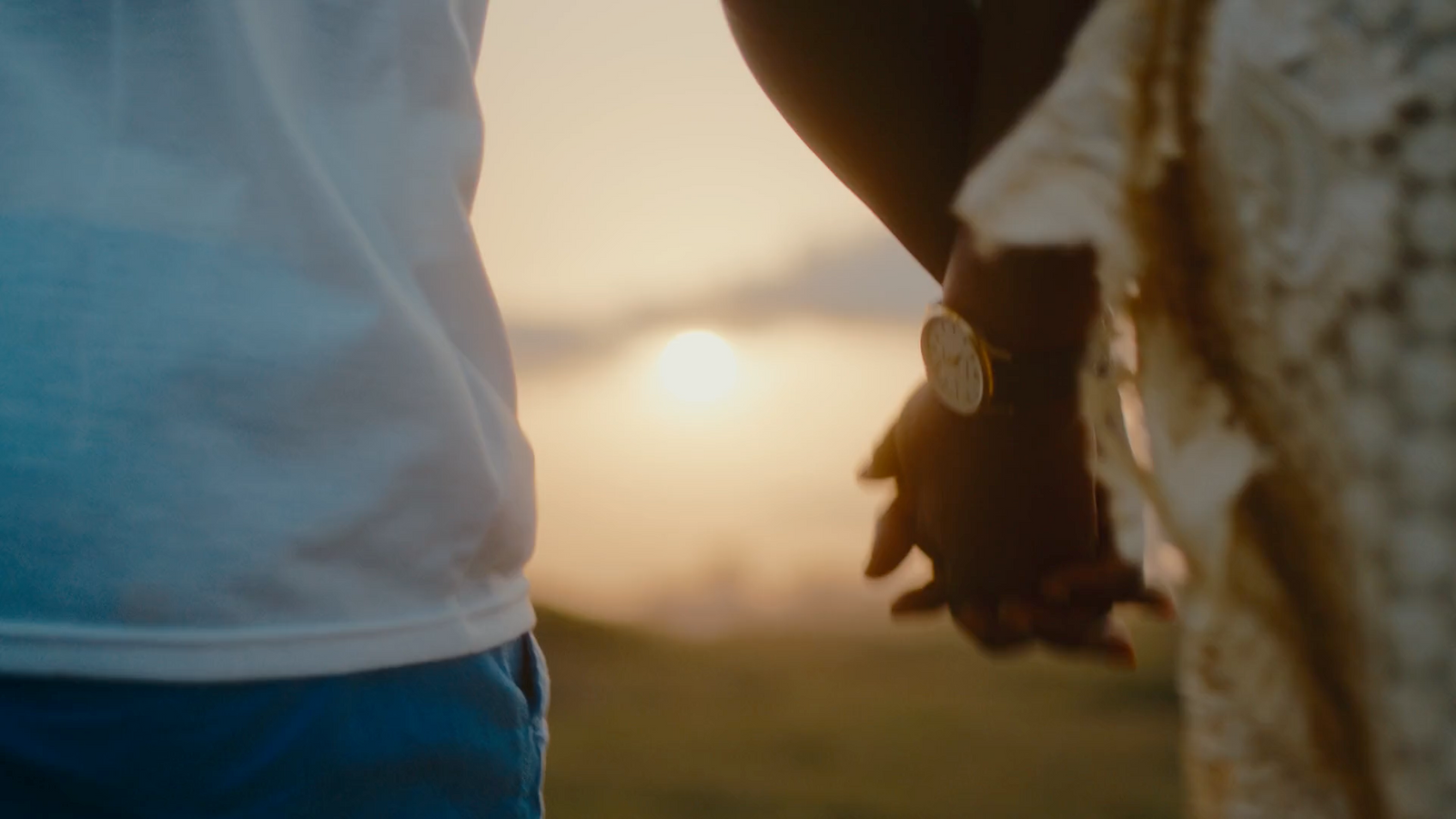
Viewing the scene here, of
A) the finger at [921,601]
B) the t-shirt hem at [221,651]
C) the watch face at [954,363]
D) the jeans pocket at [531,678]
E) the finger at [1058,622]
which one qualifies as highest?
the watch face at [954,363]

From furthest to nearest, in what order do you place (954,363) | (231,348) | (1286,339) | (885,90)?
(885,90)
(954,363)
(231,348)
(1286,339)

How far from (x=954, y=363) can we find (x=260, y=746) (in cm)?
58

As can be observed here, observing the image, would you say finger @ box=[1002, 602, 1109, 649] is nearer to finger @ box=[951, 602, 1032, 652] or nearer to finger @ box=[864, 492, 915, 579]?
finger @ box=[951, 602, 1032, 652]

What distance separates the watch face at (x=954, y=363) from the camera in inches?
33.8

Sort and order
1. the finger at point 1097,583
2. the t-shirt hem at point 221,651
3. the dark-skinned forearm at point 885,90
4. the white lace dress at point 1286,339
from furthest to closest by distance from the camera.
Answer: the dark-skinned forearm at point 885,90 < the finger at point 1097,583 < the t-shirt hem at point 221,651 < the white lace dress at point 1286,339

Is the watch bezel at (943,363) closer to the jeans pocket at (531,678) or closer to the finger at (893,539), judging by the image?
the finger at (893,539)

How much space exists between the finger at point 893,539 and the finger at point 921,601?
46 mm

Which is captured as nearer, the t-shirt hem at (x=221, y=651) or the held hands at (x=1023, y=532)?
the t-shirt hem at (x=221, y=651)

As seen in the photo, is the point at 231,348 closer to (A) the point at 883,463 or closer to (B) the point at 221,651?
(B) the point at 221,651

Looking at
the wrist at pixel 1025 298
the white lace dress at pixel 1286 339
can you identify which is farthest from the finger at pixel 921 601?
the white lace dress at pixel 1286 339

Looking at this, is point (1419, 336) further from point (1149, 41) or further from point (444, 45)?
point (444, 45)

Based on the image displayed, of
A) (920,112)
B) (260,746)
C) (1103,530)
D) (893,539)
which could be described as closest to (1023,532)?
(1103,530)

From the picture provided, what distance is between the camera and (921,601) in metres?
1.02

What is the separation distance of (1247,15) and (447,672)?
699 mm
